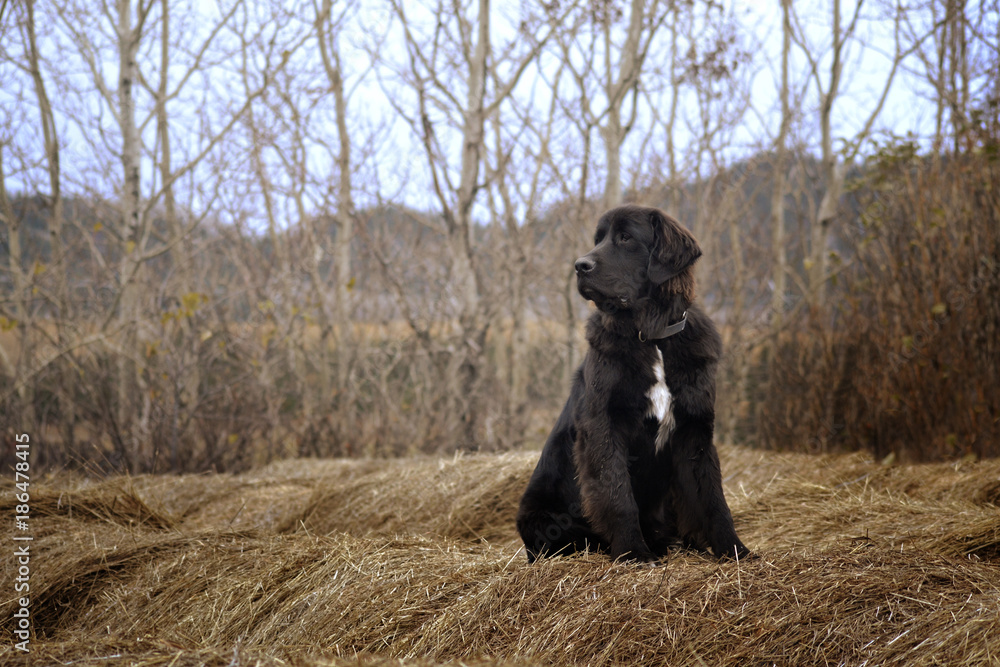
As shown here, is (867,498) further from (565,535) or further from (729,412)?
(729,412)

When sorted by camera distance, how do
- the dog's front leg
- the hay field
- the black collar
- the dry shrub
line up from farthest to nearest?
the dry shrub → the black collar → the dog's front leg → the hay field

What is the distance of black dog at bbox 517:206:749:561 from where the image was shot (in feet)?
9.59

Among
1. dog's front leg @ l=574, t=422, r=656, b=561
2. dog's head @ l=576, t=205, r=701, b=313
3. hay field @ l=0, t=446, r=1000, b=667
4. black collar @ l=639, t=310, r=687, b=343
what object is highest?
dog's head @ l=576, t=205, r=701, b=313

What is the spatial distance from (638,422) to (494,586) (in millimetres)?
892

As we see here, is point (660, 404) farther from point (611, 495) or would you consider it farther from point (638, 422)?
point (611, 495)

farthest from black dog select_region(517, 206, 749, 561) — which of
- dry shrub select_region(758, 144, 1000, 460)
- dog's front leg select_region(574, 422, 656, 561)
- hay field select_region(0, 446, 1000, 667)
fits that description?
dry shrub select_region(758, 144, 1000, 460)

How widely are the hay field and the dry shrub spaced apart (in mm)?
1104

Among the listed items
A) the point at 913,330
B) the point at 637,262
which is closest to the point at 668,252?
the point at 637,262

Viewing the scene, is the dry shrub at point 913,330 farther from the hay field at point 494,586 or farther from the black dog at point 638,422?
the black dog at point 638,422

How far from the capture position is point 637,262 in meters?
3.19

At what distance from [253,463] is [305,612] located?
5.36m

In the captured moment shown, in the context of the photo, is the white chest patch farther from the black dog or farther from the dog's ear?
the dog's ear

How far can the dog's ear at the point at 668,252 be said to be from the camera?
314cm

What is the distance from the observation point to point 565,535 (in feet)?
10.5
